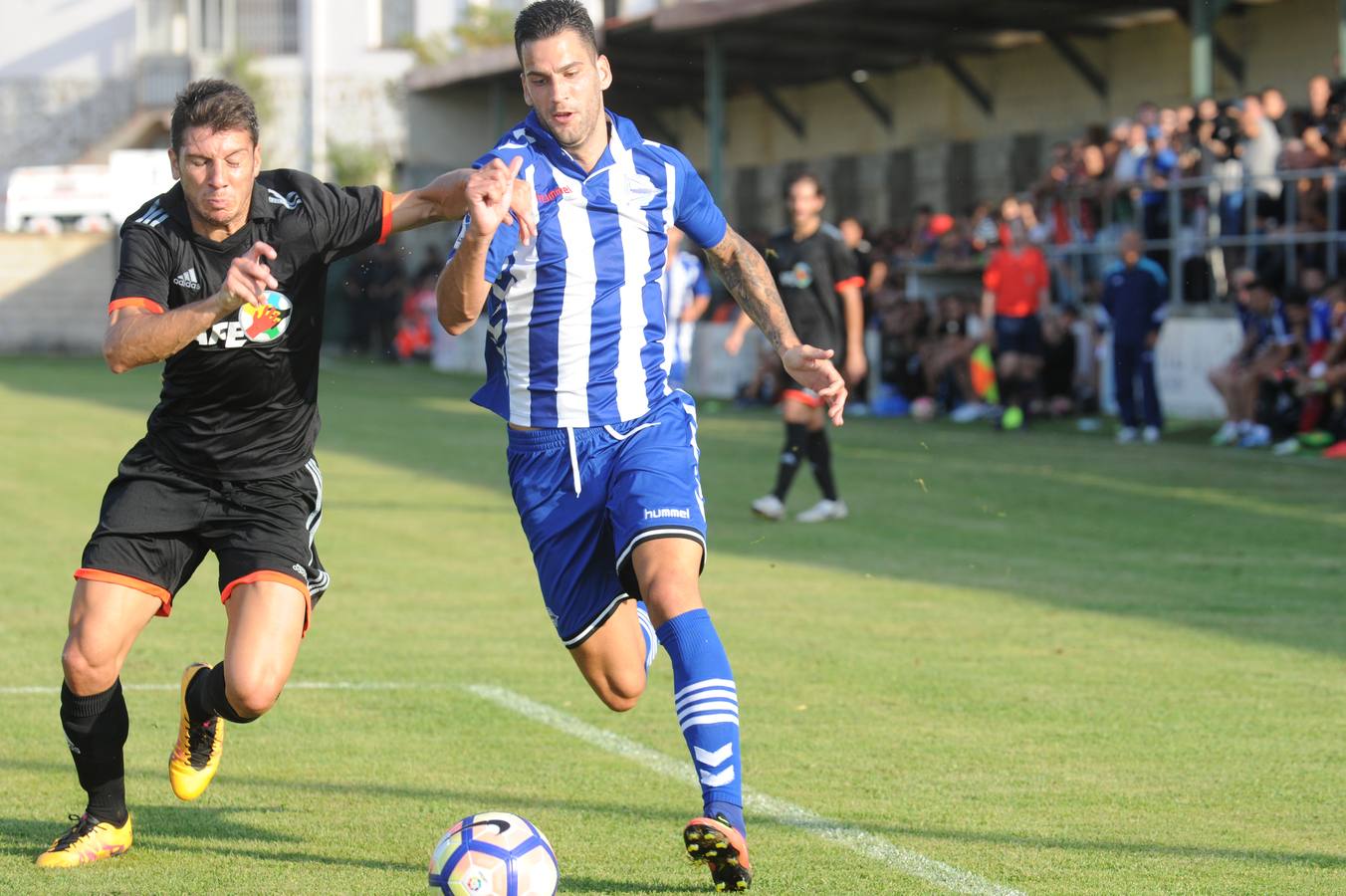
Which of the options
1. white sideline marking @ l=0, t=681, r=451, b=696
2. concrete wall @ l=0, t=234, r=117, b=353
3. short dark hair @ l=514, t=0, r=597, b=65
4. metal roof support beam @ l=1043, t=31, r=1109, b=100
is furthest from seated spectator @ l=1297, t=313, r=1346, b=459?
concrete wall @ l=0, t=234, r=117, b=353

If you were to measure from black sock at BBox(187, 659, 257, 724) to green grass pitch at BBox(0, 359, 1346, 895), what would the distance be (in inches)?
13.7

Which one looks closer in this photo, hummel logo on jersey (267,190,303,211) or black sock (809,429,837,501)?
hummel logo on jersey (267,190,303,211)

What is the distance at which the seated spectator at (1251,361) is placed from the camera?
18.6 meters

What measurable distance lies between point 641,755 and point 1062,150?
18583 mm

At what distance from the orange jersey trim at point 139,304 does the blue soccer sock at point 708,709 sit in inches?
63.6

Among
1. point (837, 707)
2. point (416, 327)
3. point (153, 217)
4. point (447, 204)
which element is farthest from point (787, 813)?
point (416, 327)

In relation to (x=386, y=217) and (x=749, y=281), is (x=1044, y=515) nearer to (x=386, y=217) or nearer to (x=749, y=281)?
(x=749, y=281)

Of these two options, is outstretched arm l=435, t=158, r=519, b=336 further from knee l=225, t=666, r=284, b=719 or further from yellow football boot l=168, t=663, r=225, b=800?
yellow football boot l=168, t=663, r=225, b=800

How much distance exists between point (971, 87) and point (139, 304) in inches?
1111

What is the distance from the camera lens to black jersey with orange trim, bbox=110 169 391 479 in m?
5.52

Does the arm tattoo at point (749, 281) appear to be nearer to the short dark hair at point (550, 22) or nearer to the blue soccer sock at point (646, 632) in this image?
the short dark hair at point (550, 22)

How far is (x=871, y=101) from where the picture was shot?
1390 inches

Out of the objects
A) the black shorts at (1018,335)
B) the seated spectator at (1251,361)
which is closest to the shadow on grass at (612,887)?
the seated spectator at (1251,361)

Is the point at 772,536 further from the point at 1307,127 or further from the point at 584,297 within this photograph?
the point at 1307,127
